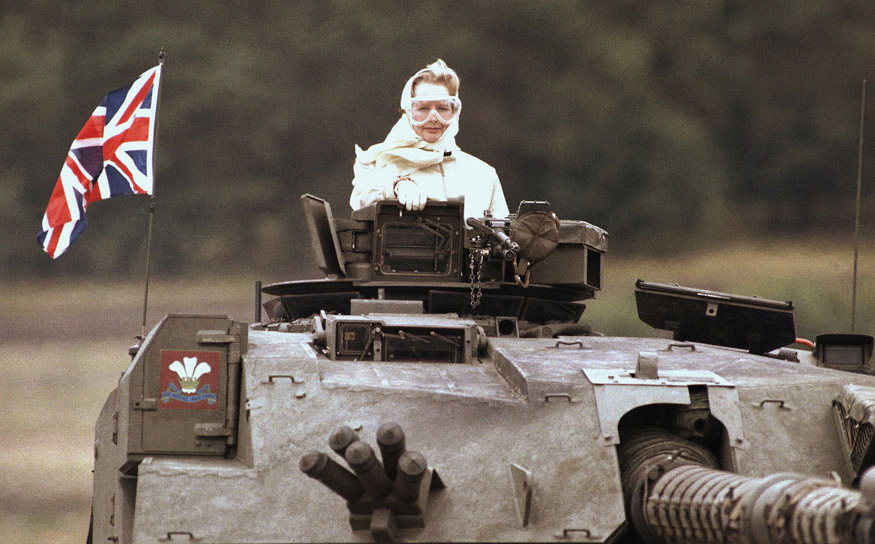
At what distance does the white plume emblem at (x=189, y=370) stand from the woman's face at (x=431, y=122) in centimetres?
554

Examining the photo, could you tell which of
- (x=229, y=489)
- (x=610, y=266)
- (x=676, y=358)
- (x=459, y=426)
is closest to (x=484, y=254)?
(x=676, y=358)

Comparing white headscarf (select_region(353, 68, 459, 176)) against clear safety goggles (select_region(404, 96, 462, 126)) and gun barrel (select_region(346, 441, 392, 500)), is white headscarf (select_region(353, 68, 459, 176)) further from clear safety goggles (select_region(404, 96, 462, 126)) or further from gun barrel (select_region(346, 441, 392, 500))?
gun barrel (select_region(346, 441, 392, 500))

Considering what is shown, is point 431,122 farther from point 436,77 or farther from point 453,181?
point 453,181

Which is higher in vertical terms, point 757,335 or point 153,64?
point 153,64

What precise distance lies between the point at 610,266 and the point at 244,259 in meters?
5.28

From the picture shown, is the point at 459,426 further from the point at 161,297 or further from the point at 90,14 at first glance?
the point at 90,14

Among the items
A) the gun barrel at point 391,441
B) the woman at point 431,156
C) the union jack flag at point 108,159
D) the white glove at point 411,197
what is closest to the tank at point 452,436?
the gun barrel at point 391,441

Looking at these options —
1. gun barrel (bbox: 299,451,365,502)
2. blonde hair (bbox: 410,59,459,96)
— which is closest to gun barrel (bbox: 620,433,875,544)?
gun barrel (bbox: 299,451,365,502)

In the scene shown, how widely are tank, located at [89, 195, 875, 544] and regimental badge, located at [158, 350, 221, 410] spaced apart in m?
0.01

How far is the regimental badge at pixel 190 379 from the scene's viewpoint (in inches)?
369

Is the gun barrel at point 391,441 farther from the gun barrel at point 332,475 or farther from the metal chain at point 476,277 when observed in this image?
the metal chain at point 476,277

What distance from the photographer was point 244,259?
20.8m

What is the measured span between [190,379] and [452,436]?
5.88ft

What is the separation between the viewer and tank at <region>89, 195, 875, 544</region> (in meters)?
8.17
